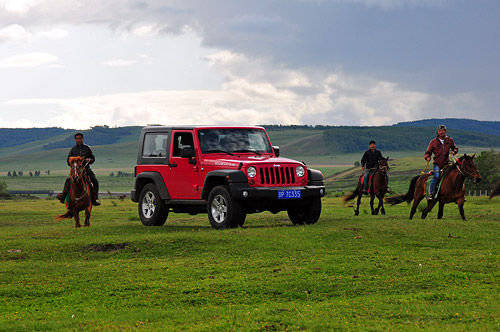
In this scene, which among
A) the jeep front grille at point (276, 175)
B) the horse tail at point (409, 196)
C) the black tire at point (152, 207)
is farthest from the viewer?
the horse tail at point (409, 196)

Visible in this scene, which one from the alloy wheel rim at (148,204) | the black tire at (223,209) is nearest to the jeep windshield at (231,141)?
the black tire at (223,209)

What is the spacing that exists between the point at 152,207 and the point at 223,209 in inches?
143

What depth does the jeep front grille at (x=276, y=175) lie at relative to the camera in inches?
786

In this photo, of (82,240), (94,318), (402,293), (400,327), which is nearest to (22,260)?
(82,240)

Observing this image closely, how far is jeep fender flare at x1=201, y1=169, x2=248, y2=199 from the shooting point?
19.5 meters

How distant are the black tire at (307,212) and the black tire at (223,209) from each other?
2.31 metres

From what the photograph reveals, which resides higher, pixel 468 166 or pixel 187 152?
pixel 187 152

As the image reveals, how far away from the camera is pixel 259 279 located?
13.1 meters

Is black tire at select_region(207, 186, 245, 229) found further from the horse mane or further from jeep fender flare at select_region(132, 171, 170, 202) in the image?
the horse mane

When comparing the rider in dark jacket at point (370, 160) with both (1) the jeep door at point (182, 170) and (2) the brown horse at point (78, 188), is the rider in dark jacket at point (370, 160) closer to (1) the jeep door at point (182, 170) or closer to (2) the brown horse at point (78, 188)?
(1) the jeep door at point (182, 170)

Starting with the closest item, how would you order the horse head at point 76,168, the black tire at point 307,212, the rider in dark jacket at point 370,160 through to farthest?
the black tire at point 307,212 < the horse head at point 76,168 < the rider in dark jacket at point 370,160

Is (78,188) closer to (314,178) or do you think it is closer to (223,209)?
(223,209)

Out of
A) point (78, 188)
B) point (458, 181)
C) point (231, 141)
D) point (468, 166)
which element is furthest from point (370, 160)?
point (78, 188)

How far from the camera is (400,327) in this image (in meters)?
9.53
